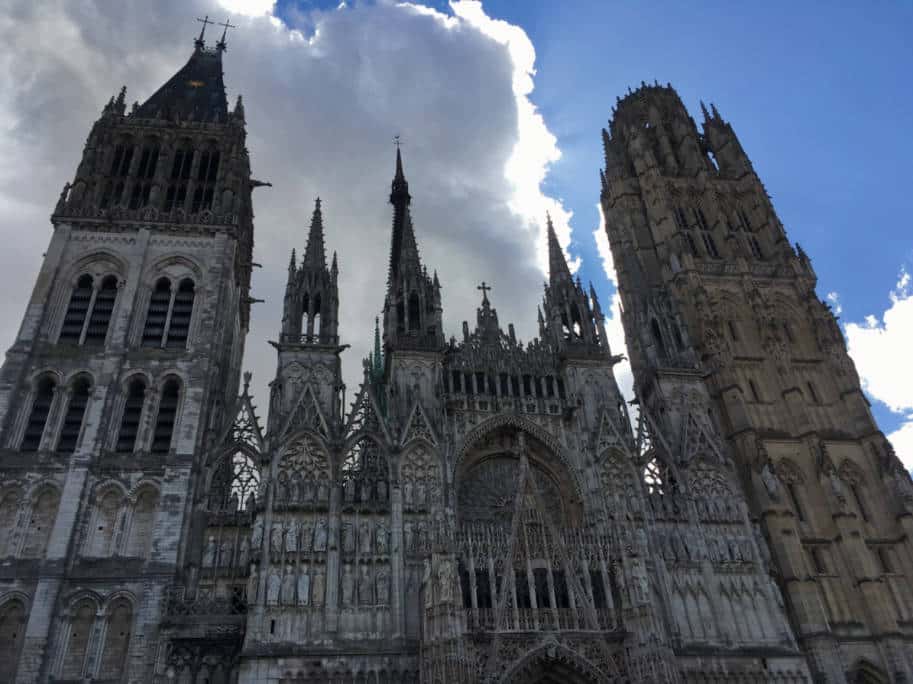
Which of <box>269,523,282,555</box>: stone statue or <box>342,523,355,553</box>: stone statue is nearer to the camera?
<box>269,523,282,555</box>: stone statue

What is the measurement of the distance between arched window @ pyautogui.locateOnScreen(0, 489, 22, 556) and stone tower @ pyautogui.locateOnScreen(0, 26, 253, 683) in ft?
0.17

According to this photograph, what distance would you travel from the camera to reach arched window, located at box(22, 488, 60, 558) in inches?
1035

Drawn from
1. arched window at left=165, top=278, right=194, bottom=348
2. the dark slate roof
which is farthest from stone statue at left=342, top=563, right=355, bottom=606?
the dark slate roof

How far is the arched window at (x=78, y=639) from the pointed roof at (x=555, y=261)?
25.1m

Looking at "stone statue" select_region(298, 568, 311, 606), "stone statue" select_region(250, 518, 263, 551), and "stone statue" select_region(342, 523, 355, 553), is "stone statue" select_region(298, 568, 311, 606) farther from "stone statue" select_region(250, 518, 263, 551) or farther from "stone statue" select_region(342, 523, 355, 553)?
"stone statue" select_region(250, 518, 263, 551)

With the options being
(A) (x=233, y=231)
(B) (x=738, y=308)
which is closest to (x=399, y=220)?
(A) (x=233, y=231)

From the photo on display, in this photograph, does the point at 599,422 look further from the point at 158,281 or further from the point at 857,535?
the point at 158,281

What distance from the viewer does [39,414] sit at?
29.5 metres

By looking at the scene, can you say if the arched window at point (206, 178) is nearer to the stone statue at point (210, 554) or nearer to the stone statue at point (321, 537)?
the stone statue at point (210, 554)

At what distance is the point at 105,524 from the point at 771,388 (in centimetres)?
3114

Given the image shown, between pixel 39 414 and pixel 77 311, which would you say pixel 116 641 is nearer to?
pixel 39 414

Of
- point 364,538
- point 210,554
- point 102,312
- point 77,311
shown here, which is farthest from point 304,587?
point 77,311

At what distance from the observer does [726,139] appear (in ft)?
167

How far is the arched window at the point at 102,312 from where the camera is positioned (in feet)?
106
